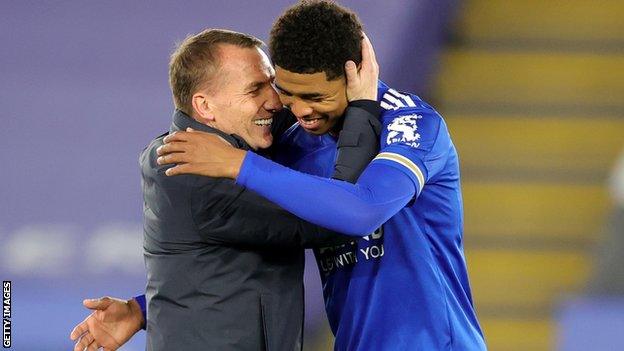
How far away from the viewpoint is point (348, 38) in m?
2.44

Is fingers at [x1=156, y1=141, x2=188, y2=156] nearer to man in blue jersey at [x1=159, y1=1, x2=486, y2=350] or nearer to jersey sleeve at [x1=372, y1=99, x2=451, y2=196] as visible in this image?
man in blue jersey at [x1=159, y1=1, x2=486, y2=350]

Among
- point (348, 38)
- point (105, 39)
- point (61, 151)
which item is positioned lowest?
point (61, 151)

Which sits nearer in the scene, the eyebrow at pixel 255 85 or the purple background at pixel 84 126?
the eyebrow at pixel 255 85

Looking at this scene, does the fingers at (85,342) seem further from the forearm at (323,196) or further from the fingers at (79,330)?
the forearm at (323,196)

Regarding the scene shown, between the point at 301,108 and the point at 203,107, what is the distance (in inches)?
10.4

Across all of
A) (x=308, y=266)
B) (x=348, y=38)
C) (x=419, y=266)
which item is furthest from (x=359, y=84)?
(x=308, y=266)

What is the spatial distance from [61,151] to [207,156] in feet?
9.43

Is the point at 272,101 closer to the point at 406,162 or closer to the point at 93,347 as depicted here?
the point at 406,162

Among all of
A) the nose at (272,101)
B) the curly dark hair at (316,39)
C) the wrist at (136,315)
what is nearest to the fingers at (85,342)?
the wrist at (136,315)

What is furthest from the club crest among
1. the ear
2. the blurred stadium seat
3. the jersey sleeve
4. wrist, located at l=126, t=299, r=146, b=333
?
the blurred stadium seat

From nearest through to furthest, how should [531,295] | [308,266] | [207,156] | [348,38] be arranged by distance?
[207,156], [348,38], [308,266], [531,295]

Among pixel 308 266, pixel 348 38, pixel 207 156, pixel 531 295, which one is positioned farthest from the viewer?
pixel 531 295

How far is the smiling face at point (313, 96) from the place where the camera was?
7.99 feet

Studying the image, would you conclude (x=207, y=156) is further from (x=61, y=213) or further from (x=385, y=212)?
(x=61, y=213)
